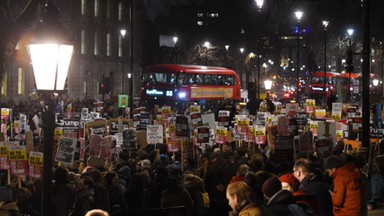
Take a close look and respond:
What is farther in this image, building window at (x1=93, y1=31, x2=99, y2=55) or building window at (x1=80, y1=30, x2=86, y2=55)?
building window at (x1=93, y1=31, x2=99, y2=55)

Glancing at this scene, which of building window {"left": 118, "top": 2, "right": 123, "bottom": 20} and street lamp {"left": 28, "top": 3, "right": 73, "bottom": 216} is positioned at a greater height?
building window {"left": 118, "top": 2, "right": 123, "bottom": 20}

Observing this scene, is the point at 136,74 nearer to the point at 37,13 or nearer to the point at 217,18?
the point at 217,18

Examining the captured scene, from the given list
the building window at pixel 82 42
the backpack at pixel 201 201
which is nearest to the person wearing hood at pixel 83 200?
the backpack at pixel 201 201

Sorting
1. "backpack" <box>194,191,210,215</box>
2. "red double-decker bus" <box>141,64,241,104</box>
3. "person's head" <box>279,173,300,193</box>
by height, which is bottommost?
"backpack" <box>194,191,210,215</box>

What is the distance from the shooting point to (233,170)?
38.6 ft

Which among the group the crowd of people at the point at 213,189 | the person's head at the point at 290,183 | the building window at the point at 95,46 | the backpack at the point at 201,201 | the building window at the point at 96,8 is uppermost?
the building window at the point at 96,8

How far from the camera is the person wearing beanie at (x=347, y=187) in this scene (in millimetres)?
8180

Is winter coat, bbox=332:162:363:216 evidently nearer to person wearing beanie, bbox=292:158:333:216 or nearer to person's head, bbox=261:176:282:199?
person wearing beanie, bbox=292:158:333:216

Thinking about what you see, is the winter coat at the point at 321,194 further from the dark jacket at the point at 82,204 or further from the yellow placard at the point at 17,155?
the yellow placard at the point at 17,155

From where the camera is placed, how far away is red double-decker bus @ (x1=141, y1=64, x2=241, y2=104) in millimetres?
42625

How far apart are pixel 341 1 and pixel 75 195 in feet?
133

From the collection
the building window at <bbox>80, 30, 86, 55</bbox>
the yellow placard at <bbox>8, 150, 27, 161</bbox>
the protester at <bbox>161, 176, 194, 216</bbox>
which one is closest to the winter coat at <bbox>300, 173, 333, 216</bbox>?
the protester at <bbox>161, 176, 194, 216</bbox>

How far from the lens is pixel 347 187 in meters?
8.20

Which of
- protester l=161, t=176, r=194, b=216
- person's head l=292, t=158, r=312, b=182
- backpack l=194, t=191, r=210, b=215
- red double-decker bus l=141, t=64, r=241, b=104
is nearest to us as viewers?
person's head l=292, t=158, r=312, b=182
